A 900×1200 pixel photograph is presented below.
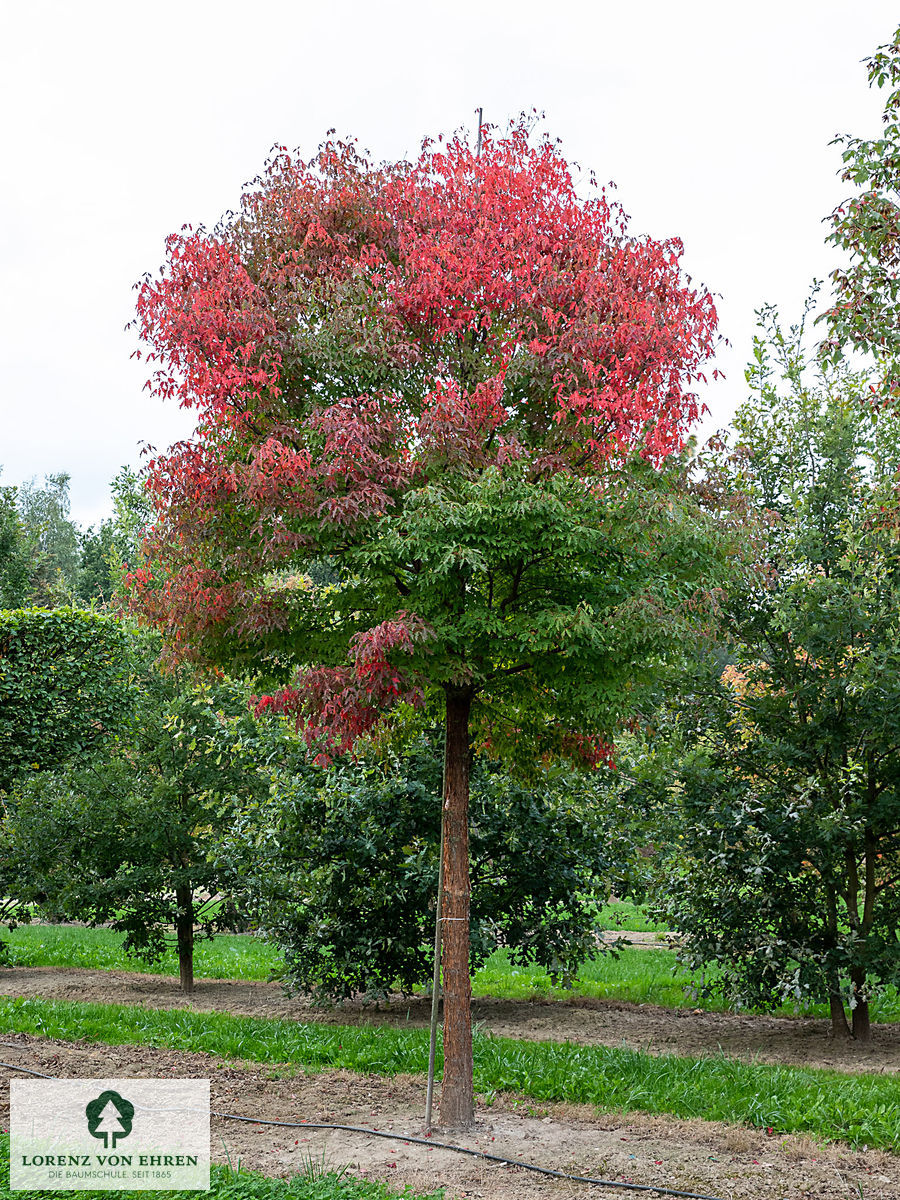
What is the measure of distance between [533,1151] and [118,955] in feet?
34.2

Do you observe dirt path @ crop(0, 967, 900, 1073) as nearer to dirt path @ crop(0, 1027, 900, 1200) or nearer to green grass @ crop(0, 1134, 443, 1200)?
dirt path @ crop(0, 1027, 900, 1200)

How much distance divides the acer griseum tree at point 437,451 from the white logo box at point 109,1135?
4.98ft

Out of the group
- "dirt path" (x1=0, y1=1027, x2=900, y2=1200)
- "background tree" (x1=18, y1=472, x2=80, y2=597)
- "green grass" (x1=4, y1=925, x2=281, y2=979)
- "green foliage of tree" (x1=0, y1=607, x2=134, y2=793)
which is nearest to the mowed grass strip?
"dirt path" (x1=0, y1=1027, x2=900, y2=1200)

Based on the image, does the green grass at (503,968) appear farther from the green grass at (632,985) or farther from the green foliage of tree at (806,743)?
the green foliage of tree at (806,743)

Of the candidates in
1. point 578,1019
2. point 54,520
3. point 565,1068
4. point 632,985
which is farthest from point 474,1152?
point 54,520

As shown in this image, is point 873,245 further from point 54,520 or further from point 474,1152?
point 54,520

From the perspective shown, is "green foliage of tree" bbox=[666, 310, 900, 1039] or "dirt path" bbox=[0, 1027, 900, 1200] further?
"green foliage of tree" bbox=[666, 310, 900, 1039]

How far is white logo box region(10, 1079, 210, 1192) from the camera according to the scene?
14.8 feet

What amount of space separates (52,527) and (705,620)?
5197 cm

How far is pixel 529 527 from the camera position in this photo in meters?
5.03

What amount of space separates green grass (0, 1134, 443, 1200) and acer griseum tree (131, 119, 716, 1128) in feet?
3.89

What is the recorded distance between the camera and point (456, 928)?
5.84 metres

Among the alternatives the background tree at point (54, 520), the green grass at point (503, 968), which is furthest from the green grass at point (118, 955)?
the background tree at point (54, 520)

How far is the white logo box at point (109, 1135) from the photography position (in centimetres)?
451
